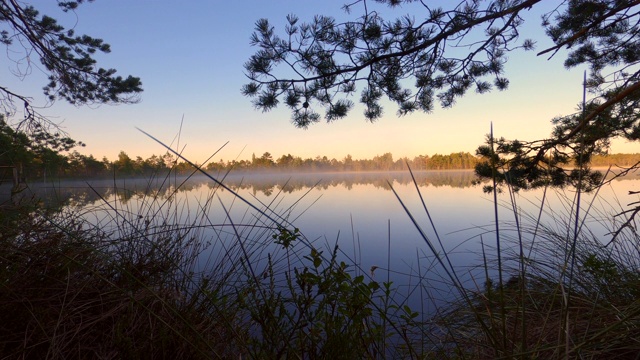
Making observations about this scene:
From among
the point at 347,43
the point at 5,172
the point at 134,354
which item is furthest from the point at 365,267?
the point at 5,172

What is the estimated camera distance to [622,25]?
9.80 feet

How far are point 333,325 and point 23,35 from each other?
15.4 ft

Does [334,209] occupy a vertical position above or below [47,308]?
below

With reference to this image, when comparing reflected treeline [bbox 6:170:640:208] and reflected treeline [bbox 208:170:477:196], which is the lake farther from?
reflected treeline [bbox 208:170:477:196]

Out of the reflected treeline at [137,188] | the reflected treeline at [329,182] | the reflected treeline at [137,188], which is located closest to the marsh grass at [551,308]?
the reflected treeline at [137,188]

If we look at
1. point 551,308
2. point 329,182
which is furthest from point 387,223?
point 329,182

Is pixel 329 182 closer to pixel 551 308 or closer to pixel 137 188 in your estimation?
pixel 137 188

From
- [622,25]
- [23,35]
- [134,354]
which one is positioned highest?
[23,35]

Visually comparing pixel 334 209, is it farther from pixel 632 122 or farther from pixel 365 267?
pixel 632 122

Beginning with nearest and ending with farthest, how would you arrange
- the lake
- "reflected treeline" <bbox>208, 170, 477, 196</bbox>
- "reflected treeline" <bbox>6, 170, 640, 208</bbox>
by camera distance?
1. "reflected treeline" <bbox>6, 170, 640, 208</bbox>
2. the lake
3. "reflected treeline" <bbox>208, 170, 477, 196</bbox>

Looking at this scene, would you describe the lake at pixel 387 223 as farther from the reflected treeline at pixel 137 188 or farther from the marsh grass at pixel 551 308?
the marsh grass at pixel 551 308

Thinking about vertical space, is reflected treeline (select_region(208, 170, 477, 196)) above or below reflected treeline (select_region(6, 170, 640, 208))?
below

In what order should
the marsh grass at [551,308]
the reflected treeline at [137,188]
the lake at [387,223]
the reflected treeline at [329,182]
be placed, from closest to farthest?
the marsh grass at [551,308], the reflected treeline at [137,188], the lake at [387,223], the reflected treeline at [329,182]

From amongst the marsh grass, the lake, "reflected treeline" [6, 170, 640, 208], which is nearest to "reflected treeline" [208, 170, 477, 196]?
"reflected treeline" [6, 170, 640, 208]
